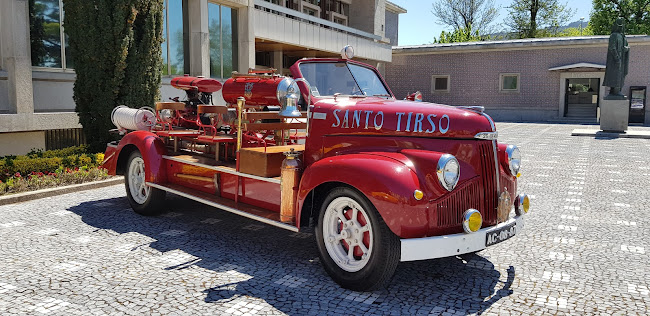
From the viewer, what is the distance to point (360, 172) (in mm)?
3744

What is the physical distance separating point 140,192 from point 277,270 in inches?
111

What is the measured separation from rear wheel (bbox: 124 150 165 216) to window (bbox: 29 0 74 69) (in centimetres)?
575

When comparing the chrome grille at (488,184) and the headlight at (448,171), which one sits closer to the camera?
the headlight at (448,171)

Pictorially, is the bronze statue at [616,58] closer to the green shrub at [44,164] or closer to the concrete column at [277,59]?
the concrete column at [277,59]

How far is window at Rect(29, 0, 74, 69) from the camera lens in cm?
1042

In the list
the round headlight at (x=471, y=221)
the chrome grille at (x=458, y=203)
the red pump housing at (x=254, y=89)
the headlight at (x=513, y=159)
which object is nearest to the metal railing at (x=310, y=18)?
the red pump housing at (x=254, y=89)

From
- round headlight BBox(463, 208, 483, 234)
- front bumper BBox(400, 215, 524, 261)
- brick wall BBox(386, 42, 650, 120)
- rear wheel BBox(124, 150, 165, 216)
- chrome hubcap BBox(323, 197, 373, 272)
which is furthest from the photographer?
brick wall BBox(386, 42, 650, 120)

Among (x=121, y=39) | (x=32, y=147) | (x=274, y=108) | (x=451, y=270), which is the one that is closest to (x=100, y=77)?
(x=121, y=39)

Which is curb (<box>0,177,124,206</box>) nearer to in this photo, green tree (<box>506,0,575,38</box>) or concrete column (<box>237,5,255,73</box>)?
concrete column (<box>237,5,255,73</box>)

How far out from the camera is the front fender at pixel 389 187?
11.7 feet

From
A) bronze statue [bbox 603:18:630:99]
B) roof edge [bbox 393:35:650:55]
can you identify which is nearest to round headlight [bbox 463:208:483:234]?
bronze statue [bbox 603:18:630:99]

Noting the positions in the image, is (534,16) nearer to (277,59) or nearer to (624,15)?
(624,15)

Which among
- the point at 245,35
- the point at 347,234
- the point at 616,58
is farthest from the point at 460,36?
the point at 347,234

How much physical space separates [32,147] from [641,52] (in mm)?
28206
